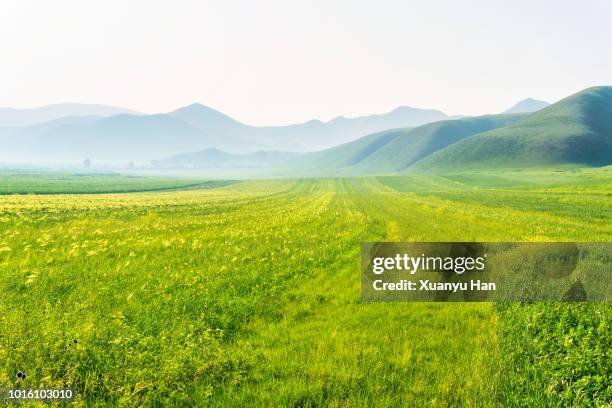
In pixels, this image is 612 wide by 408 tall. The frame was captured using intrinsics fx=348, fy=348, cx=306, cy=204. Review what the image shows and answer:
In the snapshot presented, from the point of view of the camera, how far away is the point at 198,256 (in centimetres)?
1355

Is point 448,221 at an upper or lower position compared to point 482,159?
lower

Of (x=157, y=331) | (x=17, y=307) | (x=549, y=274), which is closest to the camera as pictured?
(x=157, y=331)

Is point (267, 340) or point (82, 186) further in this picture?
point (82, 186)

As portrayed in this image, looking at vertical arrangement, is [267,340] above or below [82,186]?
below

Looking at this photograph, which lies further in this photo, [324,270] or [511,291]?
[324,270]

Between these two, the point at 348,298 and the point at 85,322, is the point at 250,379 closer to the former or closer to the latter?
the point at 85,322

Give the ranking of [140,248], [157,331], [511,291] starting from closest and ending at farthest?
[157,331] → [511,291] → [140,248]

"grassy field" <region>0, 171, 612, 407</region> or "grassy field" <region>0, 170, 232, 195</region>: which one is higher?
"grassy field" <region>0, 170, 232, 195</region>

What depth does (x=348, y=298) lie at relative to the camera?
977cm

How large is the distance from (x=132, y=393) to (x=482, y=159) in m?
208

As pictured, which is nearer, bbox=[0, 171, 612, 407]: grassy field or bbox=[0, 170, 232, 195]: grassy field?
bbox=[0, 171, 612, 407]: grassy field

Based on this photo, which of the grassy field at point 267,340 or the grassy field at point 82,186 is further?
the grassy field at point 82,186

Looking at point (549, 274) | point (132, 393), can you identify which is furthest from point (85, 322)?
point (549, 274)

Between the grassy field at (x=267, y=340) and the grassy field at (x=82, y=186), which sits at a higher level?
the grassy field at (x=82, y=186)
